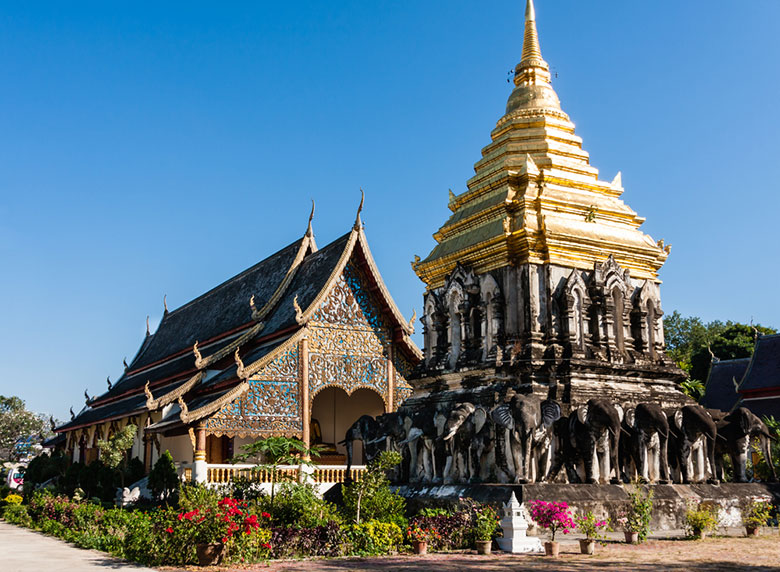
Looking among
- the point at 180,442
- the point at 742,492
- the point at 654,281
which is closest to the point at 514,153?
the point at 654,281

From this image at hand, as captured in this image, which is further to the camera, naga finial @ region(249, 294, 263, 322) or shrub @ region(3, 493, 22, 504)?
naga finial @ region(249, 294, 263, 322)

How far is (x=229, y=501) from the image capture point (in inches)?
332

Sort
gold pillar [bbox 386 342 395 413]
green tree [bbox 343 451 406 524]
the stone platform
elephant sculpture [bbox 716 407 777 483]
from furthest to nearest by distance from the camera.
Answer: gold pillar [bbox 386 342 395 413] → elephant sculpture [bbox 716 407 777 483] → the stone platform → green tree [bbox 343 451 406 524]

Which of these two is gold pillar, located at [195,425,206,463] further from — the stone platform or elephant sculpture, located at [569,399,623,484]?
elephant sculpture, located at [569,399,623,484]

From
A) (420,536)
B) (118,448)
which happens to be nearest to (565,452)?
(420,536)

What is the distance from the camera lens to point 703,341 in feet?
144

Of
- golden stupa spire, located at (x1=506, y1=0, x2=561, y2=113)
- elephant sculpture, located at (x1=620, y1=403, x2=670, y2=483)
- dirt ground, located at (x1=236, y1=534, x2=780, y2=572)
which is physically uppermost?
golden stupa spire, located at (x1=506, y1=0, x2=561, y2=113)

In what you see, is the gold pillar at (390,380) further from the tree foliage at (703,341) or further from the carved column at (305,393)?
the tree foliage at (703,341)

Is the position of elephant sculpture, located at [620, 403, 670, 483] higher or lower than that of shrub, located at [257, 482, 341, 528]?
higher

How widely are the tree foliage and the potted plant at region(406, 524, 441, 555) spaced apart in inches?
1029

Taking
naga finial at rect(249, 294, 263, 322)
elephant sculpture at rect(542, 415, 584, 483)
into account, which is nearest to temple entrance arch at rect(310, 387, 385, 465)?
naga finial at rect(249, 294, 263, 322)

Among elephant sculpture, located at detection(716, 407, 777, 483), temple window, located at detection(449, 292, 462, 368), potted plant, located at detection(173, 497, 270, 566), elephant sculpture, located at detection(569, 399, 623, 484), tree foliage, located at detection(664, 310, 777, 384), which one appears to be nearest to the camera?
potted plant, located at detection(173, 497, 270, 566)

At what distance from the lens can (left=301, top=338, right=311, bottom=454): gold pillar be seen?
1712cm

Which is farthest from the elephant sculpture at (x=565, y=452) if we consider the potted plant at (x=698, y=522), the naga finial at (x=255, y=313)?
the naga finial at (x=255, y=313)
